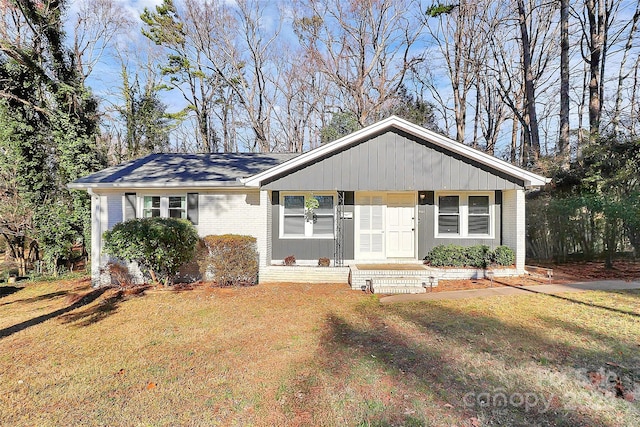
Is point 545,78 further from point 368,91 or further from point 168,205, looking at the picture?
point 168,205

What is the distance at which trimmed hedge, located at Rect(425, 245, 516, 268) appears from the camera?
362 inches

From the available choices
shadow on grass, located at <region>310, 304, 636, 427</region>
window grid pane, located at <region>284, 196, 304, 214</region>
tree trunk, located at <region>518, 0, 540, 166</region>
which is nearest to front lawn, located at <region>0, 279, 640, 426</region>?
shadow on grass, located at <region>310, 304, 636, 427</region>

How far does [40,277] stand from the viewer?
1067cm

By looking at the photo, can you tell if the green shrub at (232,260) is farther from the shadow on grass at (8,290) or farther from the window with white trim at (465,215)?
the window with white trim at (465,215)

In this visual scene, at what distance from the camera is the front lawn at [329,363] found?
10.3 ft

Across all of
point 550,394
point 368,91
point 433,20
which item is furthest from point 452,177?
point 433,20

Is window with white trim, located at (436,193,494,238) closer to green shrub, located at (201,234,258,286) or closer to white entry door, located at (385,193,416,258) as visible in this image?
white entry door, located at (385,193,416,258)

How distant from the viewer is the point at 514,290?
755 cm

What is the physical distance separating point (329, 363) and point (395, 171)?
5977mm

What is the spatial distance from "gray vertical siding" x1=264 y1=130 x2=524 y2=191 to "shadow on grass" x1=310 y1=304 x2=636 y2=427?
3888 mm

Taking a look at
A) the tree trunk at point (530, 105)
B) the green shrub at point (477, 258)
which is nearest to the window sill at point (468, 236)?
the green shrub at point (477, 258)

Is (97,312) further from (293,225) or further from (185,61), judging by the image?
(185,61)

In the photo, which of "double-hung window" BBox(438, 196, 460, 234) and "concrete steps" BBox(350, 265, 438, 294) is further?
"double-hung window" BBox(438, 196, 460, 234)

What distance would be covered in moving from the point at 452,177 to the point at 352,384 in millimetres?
6849
